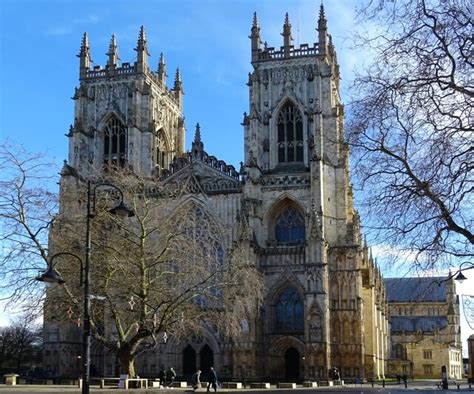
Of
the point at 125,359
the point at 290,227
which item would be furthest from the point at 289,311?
the point at 125,359

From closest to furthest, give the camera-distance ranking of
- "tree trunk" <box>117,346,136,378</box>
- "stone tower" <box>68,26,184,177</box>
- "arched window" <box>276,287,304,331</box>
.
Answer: "tree trunk" <box>117,346,136,378</box>, "arched window" <box>276,287,304,331</box>, "stone tower" <box>68,26,184,177</box>

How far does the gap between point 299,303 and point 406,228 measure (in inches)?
1654

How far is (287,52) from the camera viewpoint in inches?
2458

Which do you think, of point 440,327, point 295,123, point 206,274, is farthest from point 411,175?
point 440,327

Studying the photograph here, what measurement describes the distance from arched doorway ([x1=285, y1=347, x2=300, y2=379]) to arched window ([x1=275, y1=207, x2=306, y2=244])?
8.19 m

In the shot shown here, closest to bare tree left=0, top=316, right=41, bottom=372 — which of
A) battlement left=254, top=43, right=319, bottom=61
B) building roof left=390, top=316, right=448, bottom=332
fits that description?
battlement left=254, top=43, right=319, bottom=61

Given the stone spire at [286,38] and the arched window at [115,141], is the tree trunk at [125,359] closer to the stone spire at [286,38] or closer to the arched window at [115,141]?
the arched window at [115,141]

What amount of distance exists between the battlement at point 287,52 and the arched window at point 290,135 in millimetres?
4201

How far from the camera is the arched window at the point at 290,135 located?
198 feet

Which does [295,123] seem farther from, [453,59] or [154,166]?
[453,59]

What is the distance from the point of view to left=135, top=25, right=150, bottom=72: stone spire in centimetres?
6506

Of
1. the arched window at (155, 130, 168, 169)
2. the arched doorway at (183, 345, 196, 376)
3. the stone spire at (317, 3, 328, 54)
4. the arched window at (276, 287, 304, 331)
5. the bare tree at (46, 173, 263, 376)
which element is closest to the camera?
the bare tree at (46, 173, 263, 376)

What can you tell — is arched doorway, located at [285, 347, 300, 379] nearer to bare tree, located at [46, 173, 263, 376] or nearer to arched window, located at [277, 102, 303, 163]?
arched window, located at [277, 102, 303, 163]

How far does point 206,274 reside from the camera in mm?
36688
